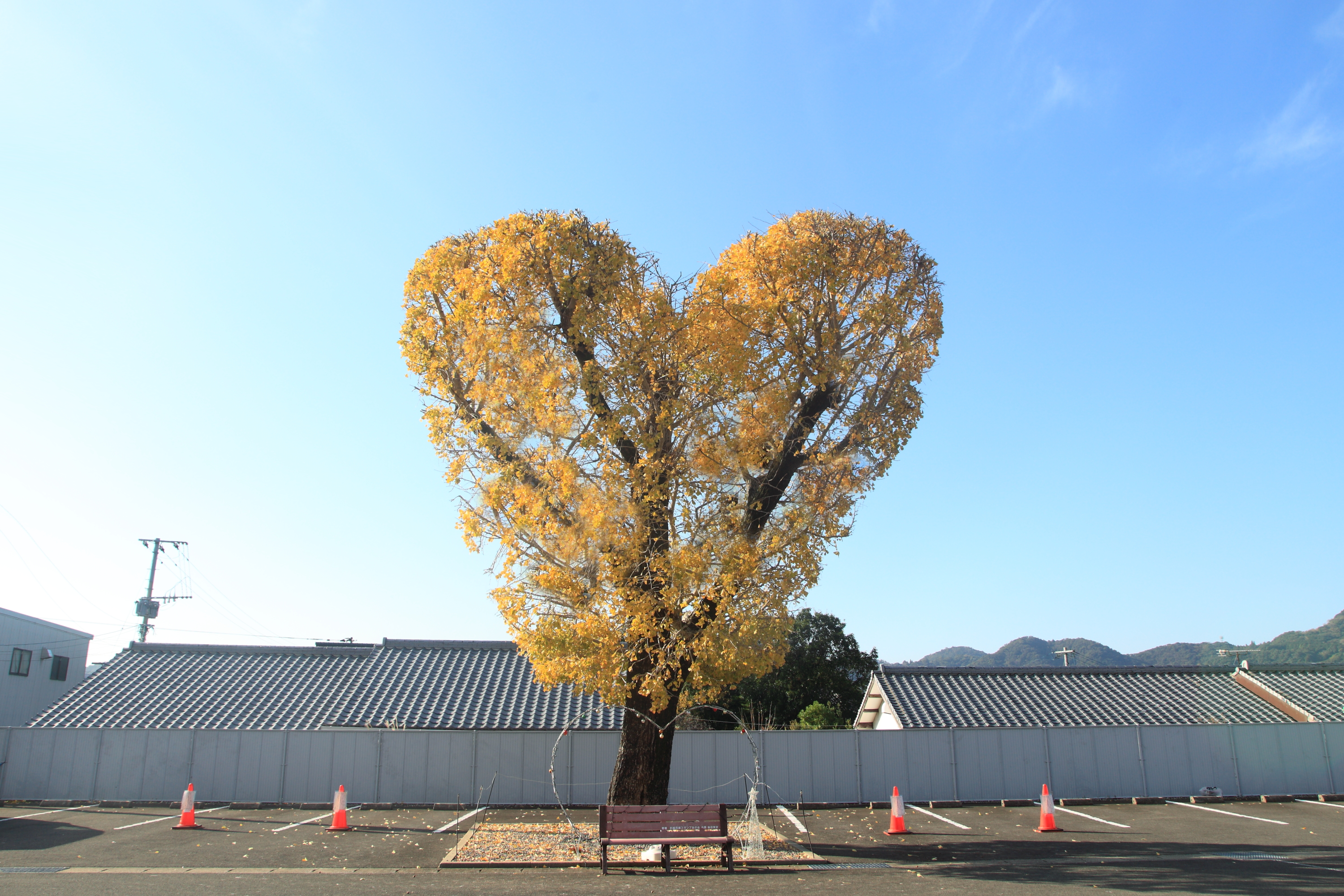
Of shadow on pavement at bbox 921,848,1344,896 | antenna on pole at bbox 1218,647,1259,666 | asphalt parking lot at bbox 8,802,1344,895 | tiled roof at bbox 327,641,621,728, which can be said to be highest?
antenna on pole at bbox 1218,647,1259,666

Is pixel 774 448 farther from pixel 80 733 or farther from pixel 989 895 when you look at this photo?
pixel 80 733

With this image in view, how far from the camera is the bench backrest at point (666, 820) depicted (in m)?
11.2

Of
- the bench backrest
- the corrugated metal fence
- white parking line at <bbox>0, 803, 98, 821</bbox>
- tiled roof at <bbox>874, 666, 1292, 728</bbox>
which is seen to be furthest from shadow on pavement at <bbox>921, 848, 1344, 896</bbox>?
white parking line at <bbox>0, 803, 98, 821</bbox>

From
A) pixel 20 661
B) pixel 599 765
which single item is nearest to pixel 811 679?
pixel 599 765

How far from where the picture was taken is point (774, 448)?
13.2 m

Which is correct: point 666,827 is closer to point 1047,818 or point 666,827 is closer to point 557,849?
point 557,849

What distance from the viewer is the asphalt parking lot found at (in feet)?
32.9

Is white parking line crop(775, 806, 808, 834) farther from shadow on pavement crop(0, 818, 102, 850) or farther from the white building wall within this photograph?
the white building wall

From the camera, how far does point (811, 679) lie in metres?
37.2

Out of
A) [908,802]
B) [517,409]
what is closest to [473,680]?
[908,802]

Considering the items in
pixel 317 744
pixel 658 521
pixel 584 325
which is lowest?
pixel 317 744

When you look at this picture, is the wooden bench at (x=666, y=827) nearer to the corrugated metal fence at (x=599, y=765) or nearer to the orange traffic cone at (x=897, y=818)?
the orange traffic cone at (x=897, y=818)

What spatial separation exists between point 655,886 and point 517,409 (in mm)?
6824

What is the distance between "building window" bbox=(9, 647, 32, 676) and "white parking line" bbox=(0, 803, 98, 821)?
1560 cm
